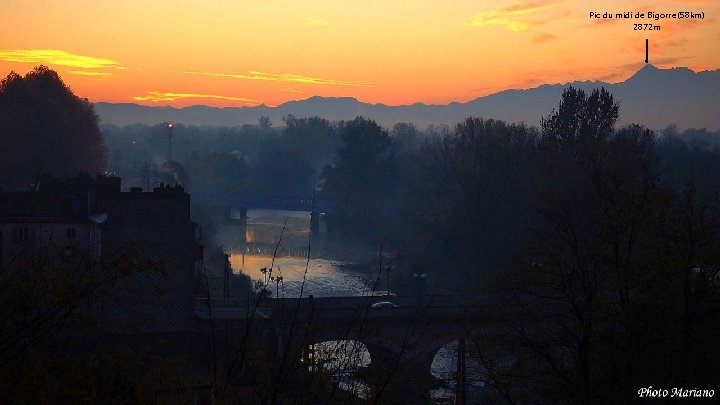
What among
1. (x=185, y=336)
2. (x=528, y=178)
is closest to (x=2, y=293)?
(x=185, y=336)

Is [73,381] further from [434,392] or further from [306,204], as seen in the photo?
[306,204]

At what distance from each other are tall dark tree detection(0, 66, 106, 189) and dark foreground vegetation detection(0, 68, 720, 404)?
0.50ft

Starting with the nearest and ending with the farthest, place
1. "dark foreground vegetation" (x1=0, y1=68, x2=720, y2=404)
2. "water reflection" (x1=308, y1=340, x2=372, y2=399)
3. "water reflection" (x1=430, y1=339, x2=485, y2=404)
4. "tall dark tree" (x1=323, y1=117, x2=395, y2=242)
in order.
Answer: "water reflection" (x1=308, y1=340, x2=372, y2=399)
"dark foreground vegetation" (x1=0, y1=68, x2=720, y2=404)
"water reflection" (x1=430, y1=339, x2=485, y2=404)
"tall dark tree" (x1=323, y1=117, x2=395, y2=242)

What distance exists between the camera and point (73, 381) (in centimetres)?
798

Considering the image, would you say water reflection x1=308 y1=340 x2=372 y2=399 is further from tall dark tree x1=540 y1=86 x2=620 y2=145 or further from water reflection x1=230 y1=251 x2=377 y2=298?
tall dark tree x1=540 y1=86 x2=620 y2=145

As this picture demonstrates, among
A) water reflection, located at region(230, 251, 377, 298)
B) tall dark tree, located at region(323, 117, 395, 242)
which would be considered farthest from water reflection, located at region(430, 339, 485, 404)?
tall dark tree, located at region(323, 117, 395, 242)

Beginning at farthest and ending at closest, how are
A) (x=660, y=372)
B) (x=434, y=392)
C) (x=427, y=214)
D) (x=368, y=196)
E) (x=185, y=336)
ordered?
(x=368, y=196) < (x=427, y=214) < (x=434, y=392) < (x=185, y=336) < (x=660, y=372)

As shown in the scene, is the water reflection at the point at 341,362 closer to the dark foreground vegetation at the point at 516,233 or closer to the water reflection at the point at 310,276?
the dark foreground vegetation at the point at 516,233

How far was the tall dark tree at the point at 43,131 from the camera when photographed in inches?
2320

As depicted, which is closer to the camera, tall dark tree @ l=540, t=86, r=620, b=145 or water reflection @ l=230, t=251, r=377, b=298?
water reflection @ l=230, t=251, r=377, b=298

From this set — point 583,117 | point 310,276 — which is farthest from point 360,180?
point 583,117

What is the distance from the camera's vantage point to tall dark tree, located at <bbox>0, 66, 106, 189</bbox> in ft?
193

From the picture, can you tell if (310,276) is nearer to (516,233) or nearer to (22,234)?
(516,233)

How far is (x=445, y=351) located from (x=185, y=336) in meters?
15.1
